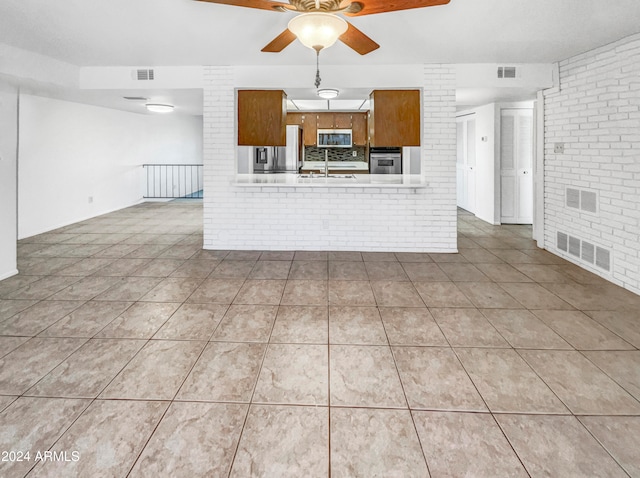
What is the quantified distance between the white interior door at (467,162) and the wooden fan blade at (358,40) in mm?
5715

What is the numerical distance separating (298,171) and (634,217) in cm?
564

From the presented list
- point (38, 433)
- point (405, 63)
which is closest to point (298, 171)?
point (405, 63)

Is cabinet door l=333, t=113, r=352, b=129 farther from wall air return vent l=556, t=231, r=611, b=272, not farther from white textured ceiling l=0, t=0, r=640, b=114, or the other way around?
wall air return vent l=556, t=231, r=611, b=272

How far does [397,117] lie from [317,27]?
3.00m

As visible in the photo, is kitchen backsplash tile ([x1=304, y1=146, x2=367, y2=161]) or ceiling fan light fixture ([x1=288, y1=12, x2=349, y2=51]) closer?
ceiling fan light fixture ([x1=288, y1=12, x2=349, y2=51])

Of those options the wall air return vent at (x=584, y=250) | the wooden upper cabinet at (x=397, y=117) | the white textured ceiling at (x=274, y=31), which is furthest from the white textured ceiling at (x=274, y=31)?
the wall air return vent at (x=584, y=250)

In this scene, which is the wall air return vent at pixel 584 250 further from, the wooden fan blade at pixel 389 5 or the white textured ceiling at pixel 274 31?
the wooden fan blade at pixel 389 5

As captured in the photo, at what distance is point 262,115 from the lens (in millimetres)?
5055

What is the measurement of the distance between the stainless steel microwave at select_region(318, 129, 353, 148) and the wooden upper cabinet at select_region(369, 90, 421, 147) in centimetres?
298

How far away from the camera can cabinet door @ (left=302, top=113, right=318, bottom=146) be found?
8031mm

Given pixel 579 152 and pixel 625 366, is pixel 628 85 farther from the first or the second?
pixel 625 366

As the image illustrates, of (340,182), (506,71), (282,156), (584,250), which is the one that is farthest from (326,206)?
(584,250)

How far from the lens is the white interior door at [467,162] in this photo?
7929mm

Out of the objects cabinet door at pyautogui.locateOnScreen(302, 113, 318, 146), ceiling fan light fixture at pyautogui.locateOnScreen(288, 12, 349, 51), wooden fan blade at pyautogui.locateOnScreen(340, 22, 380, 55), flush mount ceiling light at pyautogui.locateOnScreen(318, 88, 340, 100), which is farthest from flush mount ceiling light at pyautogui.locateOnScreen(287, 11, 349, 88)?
cabinet door at pyautogui.locateOnScreen(302, 113, 318, 146)
